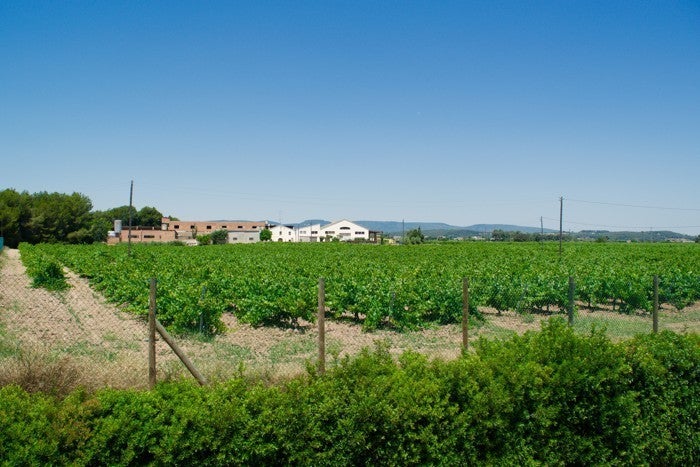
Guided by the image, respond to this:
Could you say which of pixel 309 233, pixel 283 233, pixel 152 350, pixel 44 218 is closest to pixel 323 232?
pixel 309 233

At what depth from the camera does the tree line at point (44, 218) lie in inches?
2933

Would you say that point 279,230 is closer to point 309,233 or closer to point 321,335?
point 309,233

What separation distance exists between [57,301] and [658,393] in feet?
61.3

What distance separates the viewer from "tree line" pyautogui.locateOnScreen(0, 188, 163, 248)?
74.5 m

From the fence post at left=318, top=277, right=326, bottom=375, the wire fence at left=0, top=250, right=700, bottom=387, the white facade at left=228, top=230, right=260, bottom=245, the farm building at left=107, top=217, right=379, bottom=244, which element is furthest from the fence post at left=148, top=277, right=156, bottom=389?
the farm building at left=107, top=217, right=379, bottom=244

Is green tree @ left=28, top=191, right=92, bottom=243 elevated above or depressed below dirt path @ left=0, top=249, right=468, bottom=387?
above

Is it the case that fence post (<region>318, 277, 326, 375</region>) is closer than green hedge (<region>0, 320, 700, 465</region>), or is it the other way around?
green hedge (<region>0, 320, 700, 465</region>)

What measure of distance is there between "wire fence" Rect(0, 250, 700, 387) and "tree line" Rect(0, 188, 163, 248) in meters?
66.5

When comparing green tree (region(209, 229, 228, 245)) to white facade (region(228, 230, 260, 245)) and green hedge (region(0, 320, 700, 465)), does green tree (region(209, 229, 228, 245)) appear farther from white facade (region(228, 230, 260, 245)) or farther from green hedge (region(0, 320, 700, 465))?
green hedge (region(0, 320, 700, 465))

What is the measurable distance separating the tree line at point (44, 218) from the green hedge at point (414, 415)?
83.3 meters

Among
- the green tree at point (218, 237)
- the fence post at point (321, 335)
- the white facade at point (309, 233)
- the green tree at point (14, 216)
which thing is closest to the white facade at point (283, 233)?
the white facade at point (309, 233)

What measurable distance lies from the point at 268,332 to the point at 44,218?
8153 cm

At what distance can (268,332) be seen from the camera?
13305mm

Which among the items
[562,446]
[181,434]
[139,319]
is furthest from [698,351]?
[139,319]
